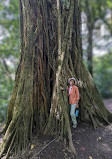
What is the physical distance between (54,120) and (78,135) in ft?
2.80

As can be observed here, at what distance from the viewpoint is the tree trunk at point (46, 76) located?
3.45 metres

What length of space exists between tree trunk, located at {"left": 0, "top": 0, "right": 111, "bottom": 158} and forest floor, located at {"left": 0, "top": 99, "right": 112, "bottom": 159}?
0.22m

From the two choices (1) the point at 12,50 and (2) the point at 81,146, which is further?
(1) the point at 12,50

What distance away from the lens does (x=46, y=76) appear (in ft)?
13.2

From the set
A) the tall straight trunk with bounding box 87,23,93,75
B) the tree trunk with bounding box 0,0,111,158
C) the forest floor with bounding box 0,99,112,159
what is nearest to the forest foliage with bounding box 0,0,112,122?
the tall straight trunk with bounding box 87,23,93,75

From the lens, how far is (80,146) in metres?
3.28

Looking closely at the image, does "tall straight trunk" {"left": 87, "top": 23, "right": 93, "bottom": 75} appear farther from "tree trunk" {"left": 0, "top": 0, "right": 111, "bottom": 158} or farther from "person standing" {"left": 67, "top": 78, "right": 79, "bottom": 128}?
"person standing" {"left": 67, "top": 78, "right": 79, "bottom": 128}

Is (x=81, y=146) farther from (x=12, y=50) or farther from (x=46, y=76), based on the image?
(x=12, y=50)

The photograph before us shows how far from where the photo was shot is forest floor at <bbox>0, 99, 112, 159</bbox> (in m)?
3.00

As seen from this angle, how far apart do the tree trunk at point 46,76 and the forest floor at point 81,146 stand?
Result: 22cm

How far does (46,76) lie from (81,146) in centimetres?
226

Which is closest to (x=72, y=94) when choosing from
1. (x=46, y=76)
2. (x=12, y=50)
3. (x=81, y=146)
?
(x=46, y=76)

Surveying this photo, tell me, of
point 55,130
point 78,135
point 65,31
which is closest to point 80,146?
point 78,135

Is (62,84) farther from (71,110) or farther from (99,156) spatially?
(99,156)
